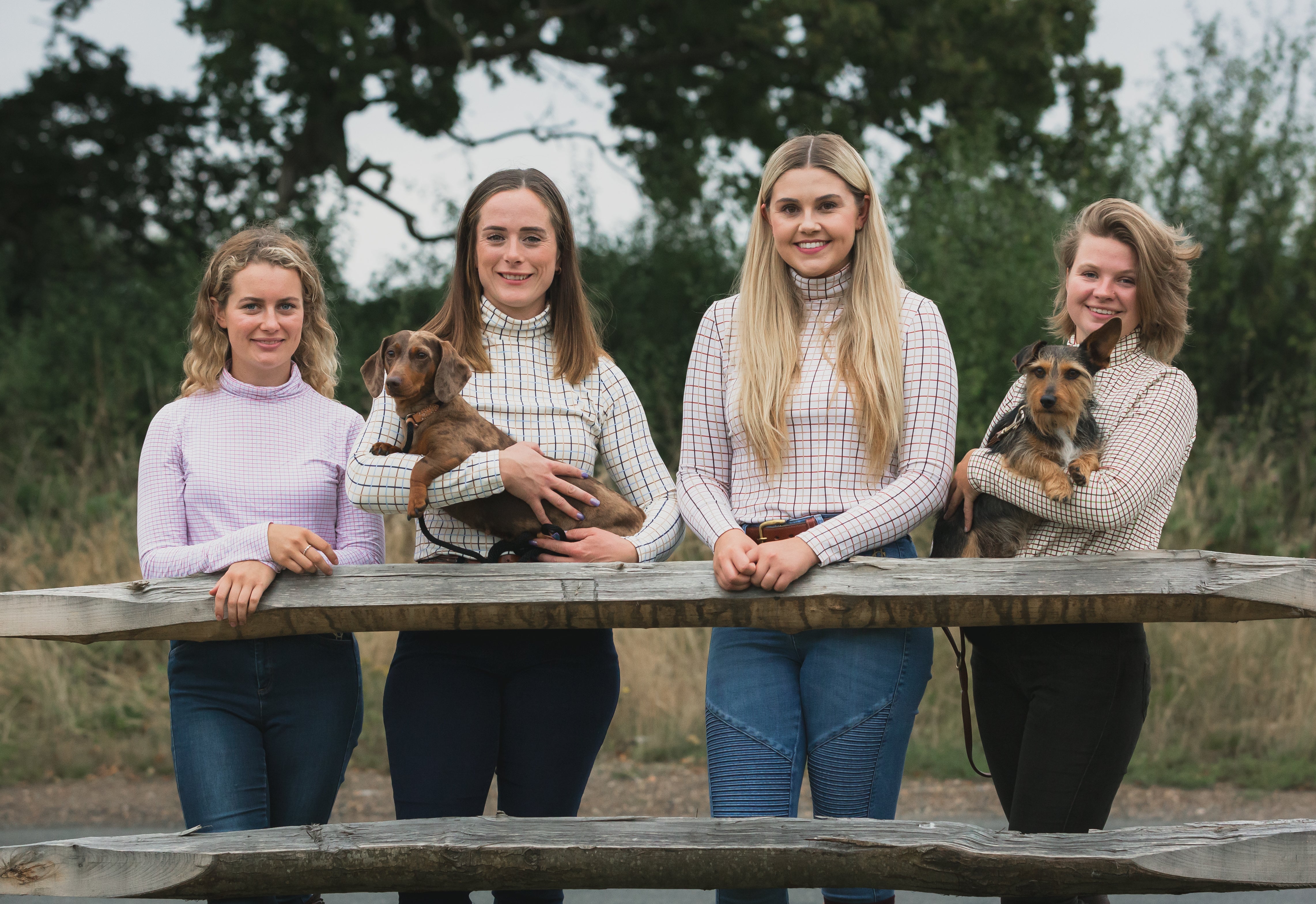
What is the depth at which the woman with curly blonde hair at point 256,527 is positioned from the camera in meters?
2.98

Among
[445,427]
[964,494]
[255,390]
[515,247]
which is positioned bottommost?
[964,494]

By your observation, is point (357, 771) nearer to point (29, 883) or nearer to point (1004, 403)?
point (29, 883)

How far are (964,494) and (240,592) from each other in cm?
197

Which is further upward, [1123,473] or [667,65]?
[667,65]

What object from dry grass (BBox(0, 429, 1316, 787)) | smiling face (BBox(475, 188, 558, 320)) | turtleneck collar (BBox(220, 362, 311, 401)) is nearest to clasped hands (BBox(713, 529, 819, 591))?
smiling face (BBox(475, 188, 558, 320))

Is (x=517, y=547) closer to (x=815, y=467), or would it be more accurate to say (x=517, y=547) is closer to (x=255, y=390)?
(x=815, y=467)

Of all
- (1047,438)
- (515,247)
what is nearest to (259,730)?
(515,247)

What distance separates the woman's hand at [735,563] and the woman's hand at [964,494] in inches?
26.4

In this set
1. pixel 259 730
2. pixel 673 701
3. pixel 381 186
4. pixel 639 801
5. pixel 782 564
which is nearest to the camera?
pixel 782 564

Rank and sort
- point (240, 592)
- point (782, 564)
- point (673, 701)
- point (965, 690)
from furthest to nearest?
point (673, 701) < point (965, 690) < point (240, 592) < point (782, 564)

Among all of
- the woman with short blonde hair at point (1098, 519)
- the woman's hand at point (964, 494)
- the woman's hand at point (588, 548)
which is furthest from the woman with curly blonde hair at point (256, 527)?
the woman with short blonde hair at point (1098, 519)

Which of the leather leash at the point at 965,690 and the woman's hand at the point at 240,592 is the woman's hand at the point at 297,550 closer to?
the woman's hand at the point at 240,592

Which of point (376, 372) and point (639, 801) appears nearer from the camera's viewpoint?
point (376, 372)

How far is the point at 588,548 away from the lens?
9.95ft
